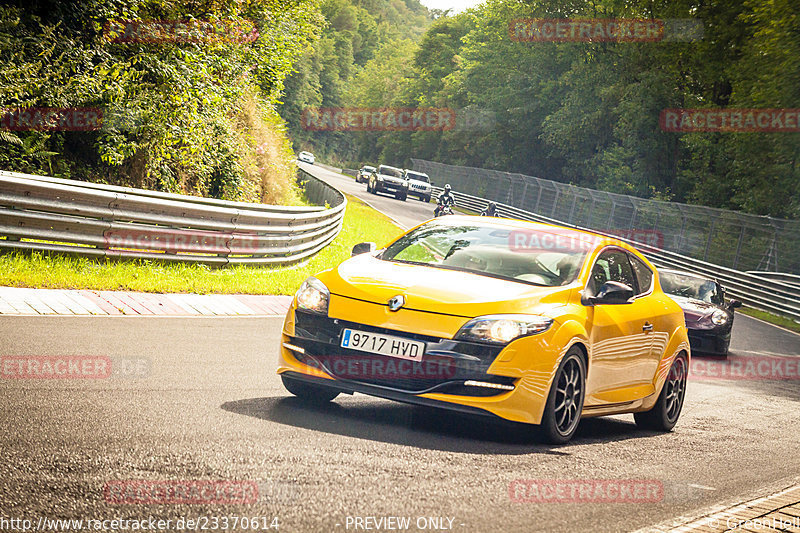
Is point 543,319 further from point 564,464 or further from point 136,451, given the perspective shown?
point 136,451

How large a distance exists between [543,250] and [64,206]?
766 centimetres

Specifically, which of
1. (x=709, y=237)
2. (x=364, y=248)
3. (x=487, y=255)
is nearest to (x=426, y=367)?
(x=487, y=255)

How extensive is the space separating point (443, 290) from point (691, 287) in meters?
12.8

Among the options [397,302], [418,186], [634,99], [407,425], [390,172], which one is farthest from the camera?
[418,186]

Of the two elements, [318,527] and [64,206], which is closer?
[318,527]

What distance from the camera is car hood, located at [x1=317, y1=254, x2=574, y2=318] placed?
6.47 m

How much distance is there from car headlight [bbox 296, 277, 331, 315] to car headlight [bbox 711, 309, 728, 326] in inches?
462

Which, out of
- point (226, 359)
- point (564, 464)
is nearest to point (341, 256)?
point (226, 359)

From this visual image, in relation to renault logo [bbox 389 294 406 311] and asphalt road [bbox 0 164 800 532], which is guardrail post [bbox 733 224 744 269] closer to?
asphalt road [bbox 0 164 800 532]

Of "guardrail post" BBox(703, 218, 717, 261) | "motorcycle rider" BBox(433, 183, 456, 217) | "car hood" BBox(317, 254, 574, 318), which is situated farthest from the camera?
"guardrail post" BBox(703, 218, 717, 261)

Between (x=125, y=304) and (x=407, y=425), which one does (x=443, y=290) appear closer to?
(x=407, y=425)

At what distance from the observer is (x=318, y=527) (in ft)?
13.1

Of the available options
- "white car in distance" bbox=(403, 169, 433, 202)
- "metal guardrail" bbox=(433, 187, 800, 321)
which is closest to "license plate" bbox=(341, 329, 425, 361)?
"metal guardrail" bbox=(433, 187, 800, 321)

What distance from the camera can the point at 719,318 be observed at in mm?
17094
